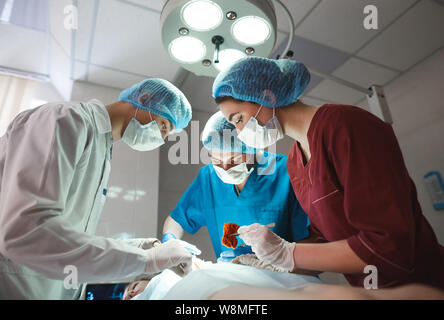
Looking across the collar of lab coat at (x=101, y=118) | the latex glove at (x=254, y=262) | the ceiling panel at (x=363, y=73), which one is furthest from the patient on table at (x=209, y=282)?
the ceiling panel at (x=363, y=73)

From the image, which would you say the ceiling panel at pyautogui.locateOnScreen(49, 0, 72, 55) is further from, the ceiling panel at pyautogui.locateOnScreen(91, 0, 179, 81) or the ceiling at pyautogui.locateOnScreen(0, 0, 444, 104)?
the ceiling panel at pyautogui.locateOnScreen(91, 0, 179, 81)

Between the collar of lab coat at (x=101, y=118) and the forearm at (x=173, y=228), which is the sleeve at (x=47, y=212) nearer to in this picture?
the collar of lab coat at (x=101, y=118)

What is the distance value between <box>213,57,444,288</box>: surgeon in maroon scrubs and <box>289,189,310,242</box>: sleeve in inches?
2.8

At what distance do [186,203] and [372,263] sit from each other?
112 centimetres

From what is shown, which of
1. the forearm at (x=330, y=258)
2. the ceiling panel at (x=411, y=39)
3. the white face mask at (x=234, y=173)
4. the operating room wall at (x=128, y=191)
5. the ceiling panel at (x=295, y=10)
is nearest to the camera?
the forearm at (x=330, y=258)

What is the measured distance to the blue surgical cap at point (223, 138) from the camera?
5.02ft

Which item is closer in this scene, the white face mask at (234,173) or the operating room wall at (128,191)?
the white face mask at (234,173)

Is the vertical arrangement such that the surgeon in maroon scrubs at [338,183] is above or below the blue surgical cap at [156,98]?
below

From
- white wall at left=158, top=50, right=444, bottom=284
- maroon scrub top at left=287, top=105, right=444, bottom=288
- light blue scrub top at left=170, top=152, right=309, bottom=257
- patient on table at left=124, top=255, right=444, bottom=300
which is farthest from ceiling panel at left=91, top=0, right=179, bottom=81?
patient on table at left=124, top=255, right=444, bottom=300

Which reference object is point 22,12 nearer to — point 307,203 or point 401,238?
point 307,203

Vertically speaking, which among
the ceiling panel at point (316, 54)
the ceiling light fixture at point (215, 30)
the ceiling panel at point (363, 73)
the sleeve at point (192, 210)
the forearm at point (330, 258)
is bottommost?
the forearm at point (330, 258)

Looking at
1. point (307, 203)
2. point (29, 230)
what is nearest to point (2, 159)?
point (29, 230)

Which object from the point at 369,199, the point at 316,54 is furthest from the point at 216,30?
the point at 316,54

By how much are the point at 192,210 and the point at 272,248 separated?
785 mm
